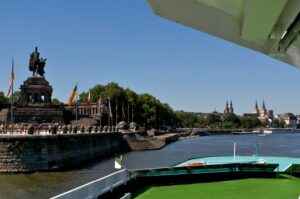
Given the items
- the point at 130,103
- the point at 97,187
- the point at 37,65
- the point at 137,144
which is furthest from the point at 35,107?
the point at 97,187

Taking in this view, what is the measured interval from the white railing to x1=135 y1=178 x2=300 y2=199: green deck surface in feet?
2.58

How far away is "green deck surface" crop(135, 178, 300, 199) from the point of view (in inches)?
556

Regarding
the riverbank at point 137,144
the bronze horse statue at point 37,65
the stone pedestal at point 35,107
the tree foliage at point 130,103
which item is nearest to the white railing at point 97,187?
the riverbank at point 137,144

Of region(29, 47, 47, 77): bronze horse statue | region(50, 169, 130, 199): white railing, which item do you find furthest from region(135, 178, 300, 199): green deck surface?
region(29, 47, 47, 77): bronze horse statue

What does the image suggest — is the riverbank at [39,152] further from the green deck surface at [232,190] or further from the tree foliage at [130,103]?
the tree foliage at [130,103]

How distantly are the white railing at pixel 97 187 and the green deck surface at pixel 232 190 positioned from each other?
788 mm

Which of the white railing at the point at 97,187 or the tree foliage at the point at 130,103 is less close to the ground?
the tree foliage at the point at 130,103

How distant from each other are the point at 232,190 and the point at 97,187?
5280 mm

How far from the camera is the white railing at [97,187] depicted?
10.5 m

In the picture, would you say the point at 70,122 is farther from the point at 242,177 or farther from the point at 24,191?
the point at 242,177

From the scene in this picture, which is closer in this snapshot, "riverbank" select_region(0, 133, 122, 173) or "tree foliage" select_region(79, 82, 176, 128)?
"riverbank" select_region(0, 133, 122, 173)

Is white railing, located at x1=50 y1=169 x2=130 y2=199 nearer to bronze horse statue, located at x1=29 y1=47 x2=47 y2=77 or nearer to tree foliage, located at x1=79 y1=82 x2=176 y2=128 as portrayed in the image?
bronze horse statue, located at x1=29 y1=47 x2=47 y2=77

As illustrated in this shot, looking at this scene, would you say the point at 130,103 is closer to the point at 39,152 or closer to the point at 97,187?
the point at 39,152

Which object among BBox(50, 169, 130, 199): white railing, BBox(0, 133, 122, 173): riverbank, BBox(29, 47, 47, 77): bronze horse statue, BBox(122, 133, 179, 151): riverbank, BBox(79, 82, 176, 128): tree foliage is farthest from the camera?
BBox(79, 82, 176, 128): tree foliage
